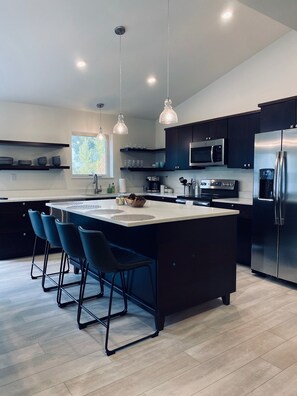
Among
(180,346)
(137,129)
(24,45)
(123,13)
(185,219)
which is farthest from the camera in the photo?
(137,129)

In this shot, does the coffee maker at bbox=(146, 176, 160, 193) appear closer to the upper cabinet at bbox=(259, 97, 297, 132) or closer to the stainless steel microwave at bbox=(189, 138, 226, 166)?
the stainless steel microwave at bbox=(189, 138, 226, 166)

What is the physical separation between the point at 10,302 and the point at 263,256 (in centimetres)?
287

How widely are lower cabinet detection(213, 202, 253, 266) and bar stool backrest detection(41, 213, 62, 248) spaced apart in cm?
239

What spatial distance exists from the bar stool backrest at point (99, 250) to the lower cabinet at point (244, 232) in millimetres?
2373

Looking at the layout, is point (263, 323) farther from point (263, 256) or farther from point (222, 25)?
point (222, 25)

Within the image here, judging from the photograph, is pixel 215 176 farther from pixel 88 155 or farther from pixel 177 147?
pixel 88 155

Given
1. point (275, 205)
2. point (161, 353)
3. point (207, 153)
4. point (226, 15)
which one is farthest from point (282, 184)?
point (161, 353)

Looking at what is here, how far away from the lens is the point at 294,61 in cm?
403

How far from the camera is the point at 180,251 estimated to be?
2.58m

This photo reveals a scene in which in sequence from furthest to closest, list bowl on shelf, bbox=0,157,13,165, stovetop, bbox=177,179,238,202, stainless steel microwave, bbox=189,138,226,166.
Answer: stovetop, bbox=177,179,238,202
stainless steel microwave, bbox=189,138,226,166
bowl on shelf, bbox=0,157,13,165

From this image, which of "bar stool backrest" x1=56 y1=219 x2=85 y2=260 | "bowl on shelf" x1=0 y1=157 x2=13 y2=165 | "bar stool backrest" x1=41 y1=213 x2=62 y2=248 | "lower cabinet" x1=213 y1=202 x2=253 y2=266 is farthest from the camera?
"bowl on shelf" x1=0 y1=157 x2=13 y2=165

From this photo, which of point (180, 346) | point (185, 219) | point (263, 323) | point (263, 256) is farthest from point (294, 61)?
point (180, 346)

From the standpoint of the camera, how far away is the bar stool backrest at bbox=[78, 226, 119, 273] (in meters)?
2.20

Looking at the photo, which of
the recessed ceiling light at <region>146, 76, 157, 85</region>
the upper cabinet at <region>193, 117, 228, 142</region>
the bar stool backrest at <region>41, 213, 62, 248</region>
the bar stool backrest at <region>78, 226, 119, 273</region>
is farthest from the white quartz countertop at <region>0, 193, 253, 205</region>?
the bar stool backrest at <region>78, 226, 119, 273</region>
